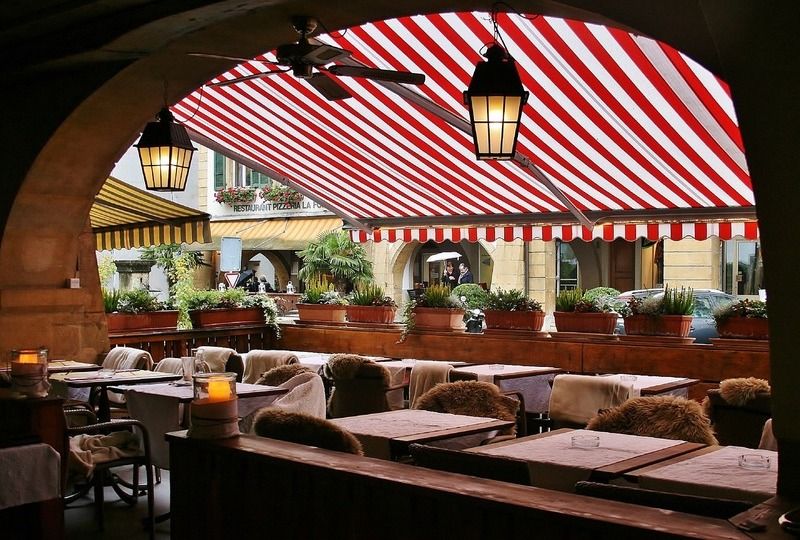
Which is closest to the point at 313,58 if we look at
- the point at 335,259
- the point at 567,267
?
the point at 335,259

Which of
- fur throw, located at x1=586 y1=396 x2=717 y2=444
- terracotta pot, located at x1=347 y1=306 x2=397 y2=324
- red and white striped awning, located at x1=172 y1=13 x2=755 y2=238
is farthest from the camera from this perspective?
terracotta pot, located at x1=347 y1=306 x2=397 y2=324

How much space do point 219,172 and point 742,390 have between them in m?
24.9

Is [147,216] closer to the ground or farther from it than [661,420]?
farther from it

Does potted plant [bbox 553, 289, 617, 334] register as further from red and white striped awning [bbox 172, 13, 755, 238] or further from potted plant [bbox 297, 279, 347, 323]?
potted plant [bbox 297, 279, 347, 323]

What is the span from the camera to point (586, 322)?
8.42 m

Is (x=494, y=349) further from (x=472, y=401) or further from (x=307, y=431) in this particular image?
(x=307, y=431)

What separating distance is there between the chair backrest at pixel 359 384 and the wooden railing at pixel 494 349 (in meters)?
2.24

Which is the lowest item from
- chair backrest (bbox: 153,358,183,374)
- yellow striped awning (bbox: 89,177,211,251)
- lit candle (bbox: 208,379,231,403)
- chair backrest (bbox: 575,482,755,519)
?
chair backrest (bbox: 575,482,755,519)

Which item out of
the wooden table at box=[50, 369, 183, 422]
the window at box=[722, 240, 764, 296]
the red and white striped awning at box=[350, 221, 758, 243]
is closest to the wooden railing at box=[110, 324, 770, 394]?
the red and white striped awning at box=[350, 221, 758, 243]

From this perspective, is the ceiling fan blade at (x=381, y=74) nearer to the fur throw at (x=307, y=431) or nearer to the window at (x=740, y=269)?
the fur throw at (x=307, y=431)

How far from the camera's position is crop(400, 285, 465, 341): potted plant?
30.5 ft

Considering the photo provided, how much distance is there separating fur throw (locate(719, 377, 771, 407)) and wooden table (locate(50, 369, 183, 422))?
393 centimetres

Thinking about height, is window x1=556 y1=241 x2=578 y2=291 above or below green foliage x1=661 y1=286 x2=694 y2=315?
above

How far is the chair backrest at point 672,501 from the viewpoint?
2844 millimetres
